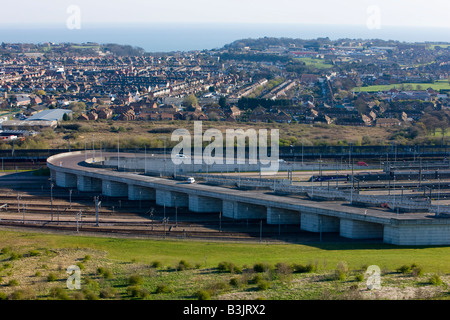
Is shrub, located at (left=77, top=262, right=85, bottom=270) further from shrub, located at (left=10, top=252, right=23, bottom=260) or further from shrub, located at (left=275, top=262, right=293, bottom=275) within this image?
shrub, located at (left=275, top=262, right=293, bottom=275)

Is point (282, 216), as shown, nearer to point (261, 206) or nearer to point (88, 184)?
point (261, 206)

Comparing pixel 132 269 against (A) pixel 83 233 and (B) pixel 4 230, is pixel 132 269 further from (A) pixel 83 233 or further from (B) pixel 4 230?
(B) pixel 4 230

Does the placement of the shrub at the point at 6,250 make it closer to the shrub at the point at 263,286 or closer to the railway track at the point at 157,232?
the railway track at the point at 157,232

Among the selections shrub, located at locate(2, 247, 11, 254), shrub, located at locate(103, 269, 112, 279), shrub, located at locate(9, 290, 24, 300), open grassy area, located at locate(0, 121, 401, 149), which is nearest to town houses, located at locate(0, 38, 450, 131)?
open grassy area, located at locate(0, 121, 401, 149)

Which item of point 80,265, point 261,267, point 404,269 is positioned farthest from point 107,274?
point 404,269

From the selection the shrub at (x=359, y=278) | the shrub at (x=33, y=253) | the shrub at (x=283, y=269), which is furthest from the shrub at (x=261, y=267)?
the shrub at (x=33, y=253)
